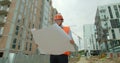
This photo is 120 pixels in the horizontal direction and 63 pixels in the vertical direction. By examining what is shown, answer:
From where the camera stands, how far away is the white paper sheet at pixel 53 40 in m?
3.22

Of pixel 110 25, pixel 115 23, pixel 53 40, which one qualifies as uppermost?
pixel 115 23

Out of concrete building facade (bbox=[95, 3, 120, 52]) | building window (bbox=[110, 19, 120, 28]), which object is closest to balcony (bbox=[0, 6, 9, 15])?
concrete building facade (bbox=[95, 3, 120, 52])

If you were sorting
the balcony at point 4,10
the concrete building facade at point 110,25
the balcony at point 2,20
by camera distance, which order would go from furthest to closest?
the concrete building facade at point 110,25 < the balcony at point 4,10 < the balcony at point 2,20

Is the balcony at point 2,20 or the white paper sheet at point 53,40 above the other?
the balcony at point 2,20

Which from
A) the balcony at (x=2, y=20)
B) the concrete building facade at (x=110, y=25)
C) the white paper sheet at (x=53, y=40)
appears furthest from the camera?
the concrete building facade at (x=110, y=25)

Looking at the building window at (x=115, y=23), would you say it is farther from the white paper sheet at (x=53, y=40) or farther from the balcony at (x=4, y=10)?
the white paper sheet at (x=53, y=40)

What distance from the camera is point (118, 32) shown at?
44.8 m

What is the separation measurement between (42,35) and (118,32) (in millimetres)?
44236

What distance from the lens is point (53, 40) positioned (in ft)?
10.8

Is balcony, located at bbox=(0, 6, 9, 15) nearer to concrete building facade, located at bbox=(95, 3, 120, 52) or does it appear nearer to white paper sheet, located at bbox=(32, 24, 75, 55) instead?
concrete building facade, located at bbox=(95, 3, 120, 52)

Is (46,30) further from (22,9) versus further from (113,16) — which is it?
(113,16)

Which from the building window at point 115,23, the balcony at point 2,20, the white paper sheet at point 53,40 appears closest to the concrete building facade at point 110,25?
the building window at point 115,23

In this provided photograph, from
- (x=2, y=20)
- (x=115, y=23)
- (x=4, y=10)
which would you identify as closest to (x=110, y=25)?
(x=115, y=23)

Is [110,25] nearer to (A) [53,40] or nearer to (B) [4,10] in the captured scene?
(B) [4,10]
